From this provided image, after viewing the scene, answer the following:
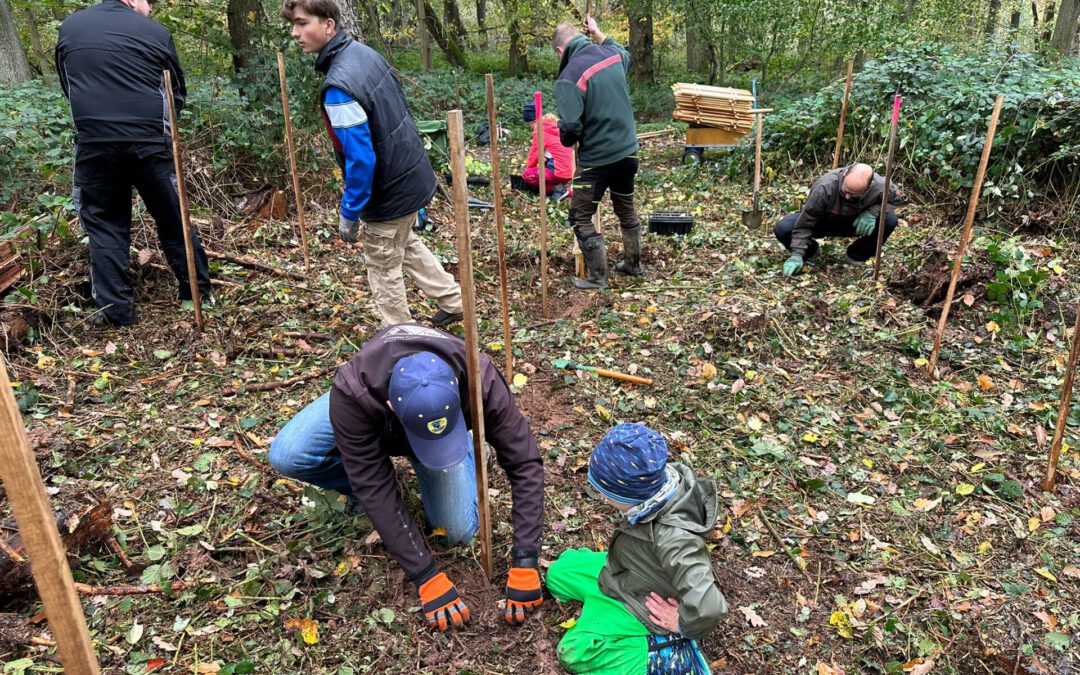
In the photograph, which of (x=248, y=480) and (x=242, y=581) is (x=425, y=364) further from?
(x=248, y=480)

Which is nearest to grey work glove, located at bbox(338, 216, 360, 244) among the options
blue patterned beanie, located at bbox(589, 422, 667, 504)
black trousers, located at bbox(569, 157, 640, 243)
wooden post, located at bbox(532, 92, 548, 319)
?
wooden post, located at bbox(532, 92, 548, 319)

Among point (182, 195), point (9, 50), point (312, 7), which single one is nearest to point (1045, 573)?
point (312, 7)

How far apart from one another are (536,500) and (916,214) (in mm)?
5912

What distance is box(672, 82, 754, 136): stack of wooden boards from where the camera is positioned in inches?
343

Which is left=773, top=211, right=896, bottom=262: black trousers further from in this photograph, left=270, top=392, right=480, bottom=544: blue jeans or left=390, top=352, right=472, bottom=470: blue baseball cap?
left=390, top=352, right=472, bottom=470: blue baseball cap

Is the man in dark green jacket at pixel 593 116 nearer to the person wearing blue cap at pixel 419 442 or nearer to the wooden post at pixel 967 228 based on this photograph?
the wooden post at pixel 967 228

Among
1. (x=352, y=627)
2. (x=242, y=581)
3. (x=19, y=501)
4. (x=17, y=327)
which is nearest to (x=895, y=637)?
(x=352, y=627)

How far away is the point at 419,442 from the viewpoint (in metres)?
2.20

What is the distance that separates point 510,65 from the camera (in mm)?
16031

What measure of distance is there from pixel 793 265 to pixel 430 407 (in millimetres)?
4269

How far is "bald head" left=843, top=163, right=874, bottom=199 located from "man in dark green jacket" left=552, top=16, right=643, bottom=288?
1.75 meters

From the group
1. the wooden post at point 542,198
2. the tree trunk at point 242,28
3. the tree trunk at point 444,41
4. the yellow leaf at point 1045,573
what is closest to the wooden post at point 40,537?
the yellow leaf at point 1045,573

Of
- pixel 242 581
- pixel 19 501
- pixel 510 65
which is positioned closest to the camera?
pixel 19 501

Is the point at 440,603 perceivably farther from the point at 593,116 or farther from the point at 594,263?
the point at 593,116
